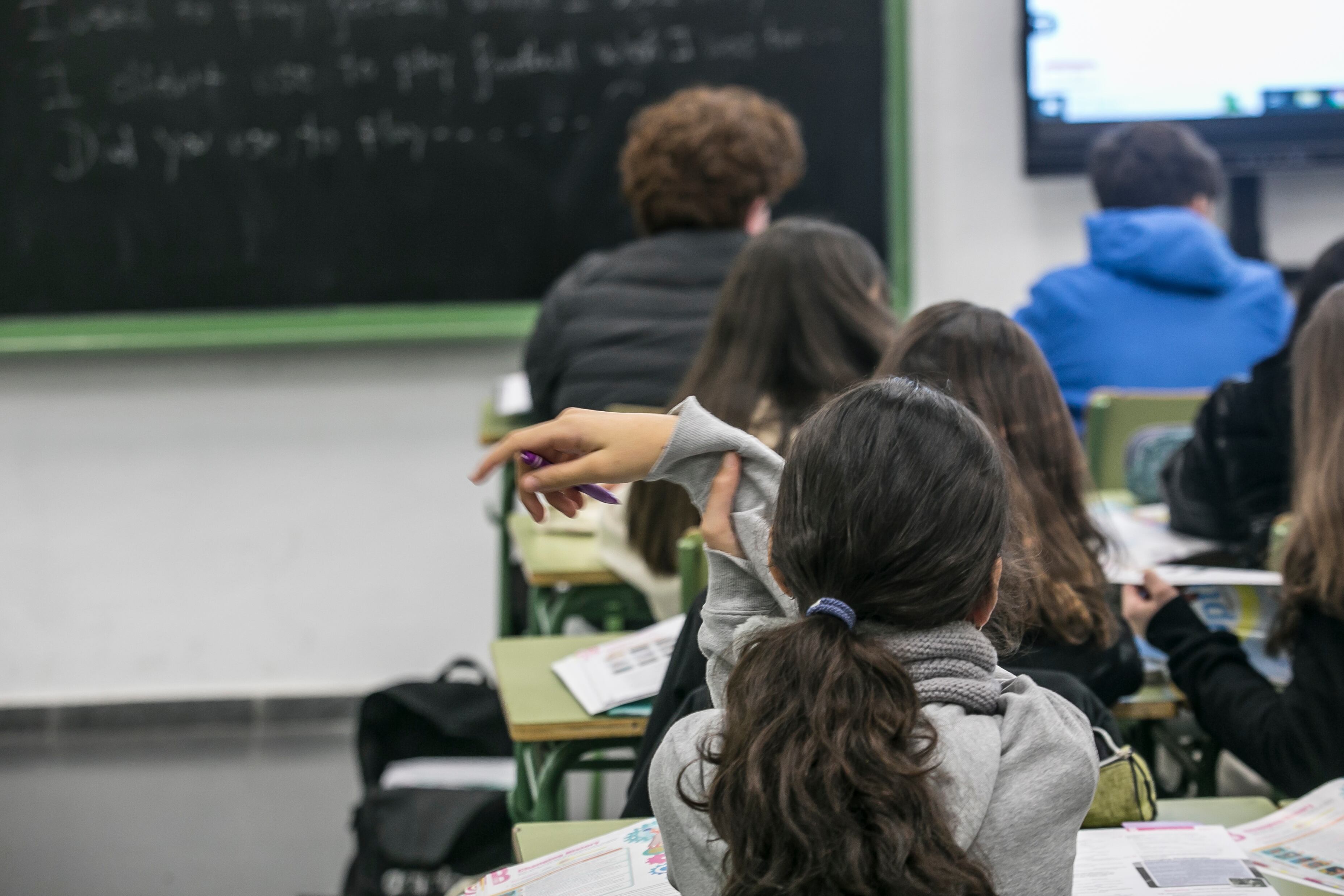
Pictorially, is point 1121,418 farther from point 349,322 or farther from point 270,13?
point 270,13

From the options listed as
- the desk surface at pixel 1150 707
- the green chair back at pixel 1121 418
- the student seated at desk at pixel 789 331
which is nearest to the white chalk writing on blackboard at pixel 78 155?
the student seated at desk at pixel 789 331

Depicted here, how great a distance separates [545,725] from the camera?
5.21 feet

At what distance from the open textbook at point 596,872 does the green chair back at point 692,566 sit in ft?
1.97

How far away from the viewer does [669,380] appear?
8.23 feet

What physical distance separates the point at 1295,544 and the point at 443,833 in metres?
1.31

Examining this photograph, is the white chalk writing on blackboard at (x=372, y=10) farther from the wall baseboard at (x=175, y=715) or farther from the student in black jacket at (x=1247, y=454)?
the student in black jacket at (x=1247, y=454)

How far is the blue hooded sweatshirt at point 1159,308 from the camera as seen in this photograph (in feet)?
9.44

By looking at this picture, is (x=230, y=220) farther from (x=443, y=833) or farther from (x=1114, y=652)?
(x=1114, y=652)

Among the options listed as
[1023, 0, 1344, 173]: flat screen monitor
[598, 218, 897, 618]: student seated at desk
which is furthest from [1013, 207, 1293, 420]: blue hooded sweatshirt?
[598, 218, 897, 618]: student seated at desk

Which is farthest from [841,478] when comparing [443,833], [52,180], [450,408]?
[52,180]

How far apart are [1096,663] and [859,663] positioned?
762mm

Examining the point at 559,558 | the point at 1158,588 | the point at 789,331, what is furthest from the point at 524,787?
the point at 1158,588

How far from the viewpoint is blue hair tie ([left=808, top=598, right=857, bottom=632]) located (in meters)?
0.88

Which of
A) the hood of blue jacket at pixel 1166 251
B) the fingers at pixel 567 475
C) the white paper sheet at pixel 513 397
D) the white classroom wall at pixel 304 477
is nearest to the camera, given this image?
the fingers at pixel 567 475
